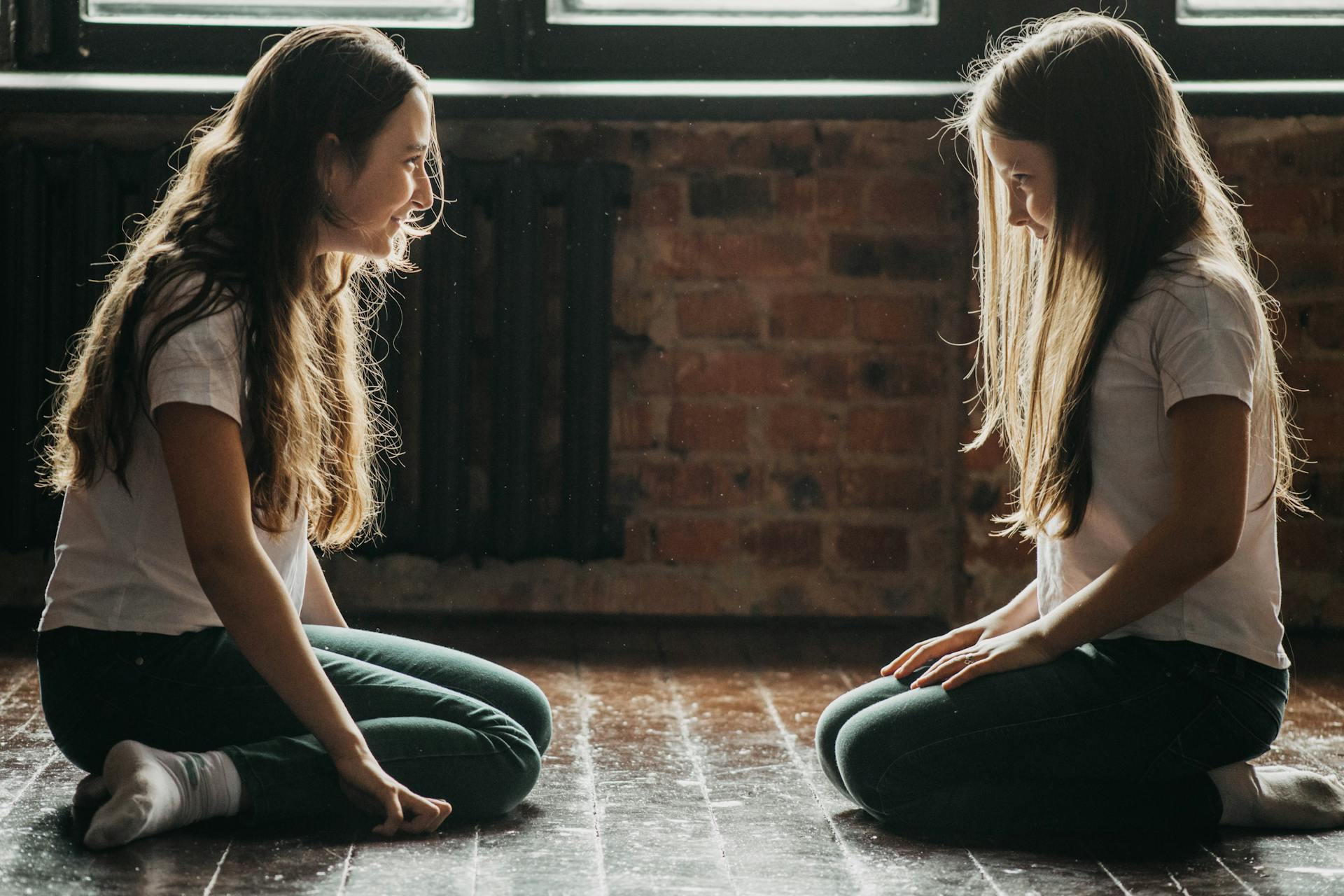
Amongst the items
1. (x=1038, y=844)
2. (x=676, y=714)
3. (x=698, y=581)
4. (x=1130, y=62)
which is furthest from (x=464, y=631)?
(x=1130, y=62)

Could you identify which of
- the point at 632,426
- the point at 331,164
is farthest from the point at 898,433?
the point at 331,164

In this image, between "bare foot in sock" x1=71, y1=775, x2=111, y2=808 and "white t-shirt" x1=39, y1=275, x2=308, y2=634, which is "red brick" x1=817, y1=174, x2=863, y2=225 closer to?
"white t-shirt" x1=39, y1=275, x2=308, y2=634

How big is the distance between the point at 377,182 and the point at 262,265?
0.16 metres

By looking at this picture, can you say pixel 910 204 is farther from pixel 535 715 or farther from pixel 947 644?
pixel 535 715

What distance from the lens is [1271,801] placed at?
4.94ft

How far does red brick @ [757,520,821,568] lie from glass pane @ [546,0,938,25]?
3.27 feet

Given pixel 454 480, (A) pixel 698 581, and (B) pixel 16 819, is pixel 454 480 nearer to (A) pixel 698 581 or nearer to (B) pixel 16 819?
(A) pixel 698 581

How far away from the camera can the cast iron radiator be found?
2.67m

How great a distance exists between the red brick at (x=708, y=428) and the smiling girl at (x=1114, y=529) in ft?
4.41

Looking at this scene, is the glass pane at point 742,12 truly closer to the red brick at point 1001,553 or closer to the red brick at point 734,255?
the red brick at point 734,255

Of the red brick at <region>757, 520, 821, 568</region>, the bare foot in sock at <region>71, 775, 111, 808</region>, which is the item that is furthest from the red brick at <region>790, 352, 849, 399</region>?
the bare foot in sock at <region>71, 775, 111, 808</region>

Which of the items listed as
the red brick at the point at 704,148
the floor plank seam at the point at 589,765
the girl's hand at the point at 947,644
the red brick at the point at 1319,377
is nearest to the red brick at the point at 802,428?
the red brick at the point at 704,148

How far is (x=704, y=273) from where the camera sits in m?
2.82

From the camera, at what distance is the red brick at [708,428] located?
111 inches
